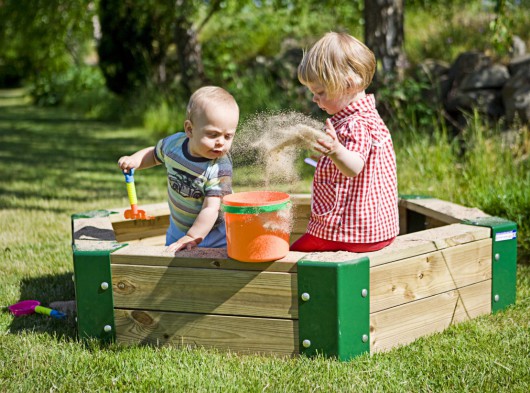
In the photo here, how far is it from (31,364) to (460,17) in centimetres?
827

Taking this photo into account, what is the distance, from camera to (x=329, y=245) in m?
2.51

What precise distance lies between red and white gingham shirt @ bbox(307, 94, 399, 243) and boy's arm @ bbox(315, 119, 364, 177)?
146mm

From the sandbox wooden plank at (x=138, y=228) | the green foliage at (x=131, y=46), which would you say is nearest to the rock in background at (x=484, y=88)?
the sandbox wooden plank at (x=138, y=228)

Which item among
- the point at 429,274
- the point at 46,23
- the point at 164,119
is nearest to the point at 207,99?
the point at 429,274

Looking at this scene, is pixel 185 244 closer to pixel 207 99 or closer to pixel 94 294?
pixel 94 294

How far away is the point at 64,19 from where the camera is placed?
31.7 feet

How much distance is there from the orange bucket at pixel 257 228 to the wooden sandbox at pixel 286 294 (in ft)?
0.19

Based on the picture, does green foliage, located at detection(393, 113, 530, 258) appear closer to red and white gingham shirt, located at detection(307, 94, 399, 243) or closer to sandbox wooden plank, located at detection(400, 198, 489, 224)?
sandbox wooden plank, located at detection(400, 198, 489, 224)

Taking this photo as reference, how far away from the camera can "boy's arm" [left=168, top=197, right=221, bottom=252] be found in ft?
8.60

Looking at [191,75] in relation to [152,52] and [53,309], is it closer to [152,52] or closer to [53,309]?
[152,52]

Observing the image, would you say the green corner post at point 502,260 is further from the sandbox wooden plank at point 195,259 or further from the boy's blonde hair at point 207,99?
the boy's blonde hair at point 207,99

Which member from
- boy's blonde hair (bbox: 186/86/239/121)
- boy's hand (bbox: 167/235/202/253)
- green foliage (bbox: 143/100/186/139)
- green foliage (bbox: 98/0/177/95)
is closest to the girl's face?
boy's blonde hair (bbox: 186/86/239/121)

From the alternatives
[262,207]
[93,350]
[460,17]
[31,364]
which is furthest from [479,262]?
[460,17]

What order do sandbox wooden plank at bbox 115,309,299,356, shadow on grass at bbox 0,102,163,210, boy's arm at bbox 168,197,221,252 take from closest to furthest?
1. sandbox wooden plank at bbox 115,309,299,356
2. boy's arm at bbox 168,197,221,252
3. shadow on grass at bbox 0,102,163,210
